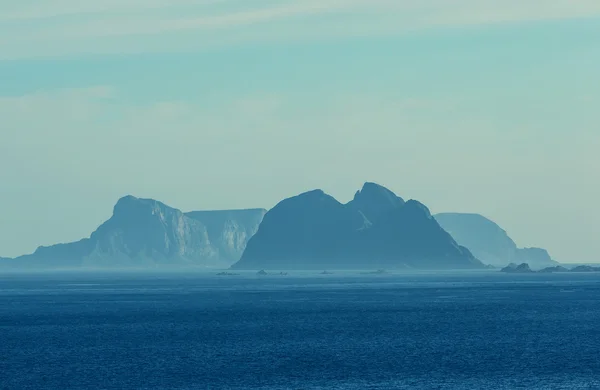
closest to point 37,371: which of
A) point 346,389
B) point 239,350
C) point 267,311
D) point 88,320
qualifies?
point 239,350

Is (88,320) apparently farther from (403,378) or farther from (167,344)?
(403,378)

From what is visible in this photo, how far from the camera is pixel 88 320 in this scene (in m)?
151

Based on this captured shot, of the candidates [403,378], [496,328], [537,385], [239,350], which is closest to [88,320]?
[239,350]

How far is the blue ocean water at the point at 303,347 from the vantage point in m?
84.9

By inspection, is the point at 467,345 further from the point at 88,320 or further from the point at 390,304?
the point at 390,304

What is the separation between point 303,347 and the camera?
361 feet

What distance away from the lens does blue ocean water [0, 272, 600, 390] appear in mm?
84938

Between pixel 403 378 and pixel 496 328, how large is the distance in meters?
50.2

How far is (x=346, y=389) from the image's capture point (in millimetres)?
79562

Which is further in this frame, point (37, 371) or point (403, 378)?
point (37, 371)

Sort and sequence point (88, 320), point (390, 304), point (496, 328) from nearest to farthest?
point (496, 328), point (88, 320), point (390, 304)

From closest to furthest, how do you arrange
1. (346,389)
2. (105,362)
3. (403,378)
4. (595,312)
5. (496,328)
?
A: (346,389), (403,378), (105,362), (496,328), (595,312)

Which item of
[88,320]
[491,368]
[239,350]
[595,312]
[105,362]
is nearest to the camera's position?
[491,368]

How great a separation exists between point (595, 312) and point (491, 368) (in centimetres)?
7641
